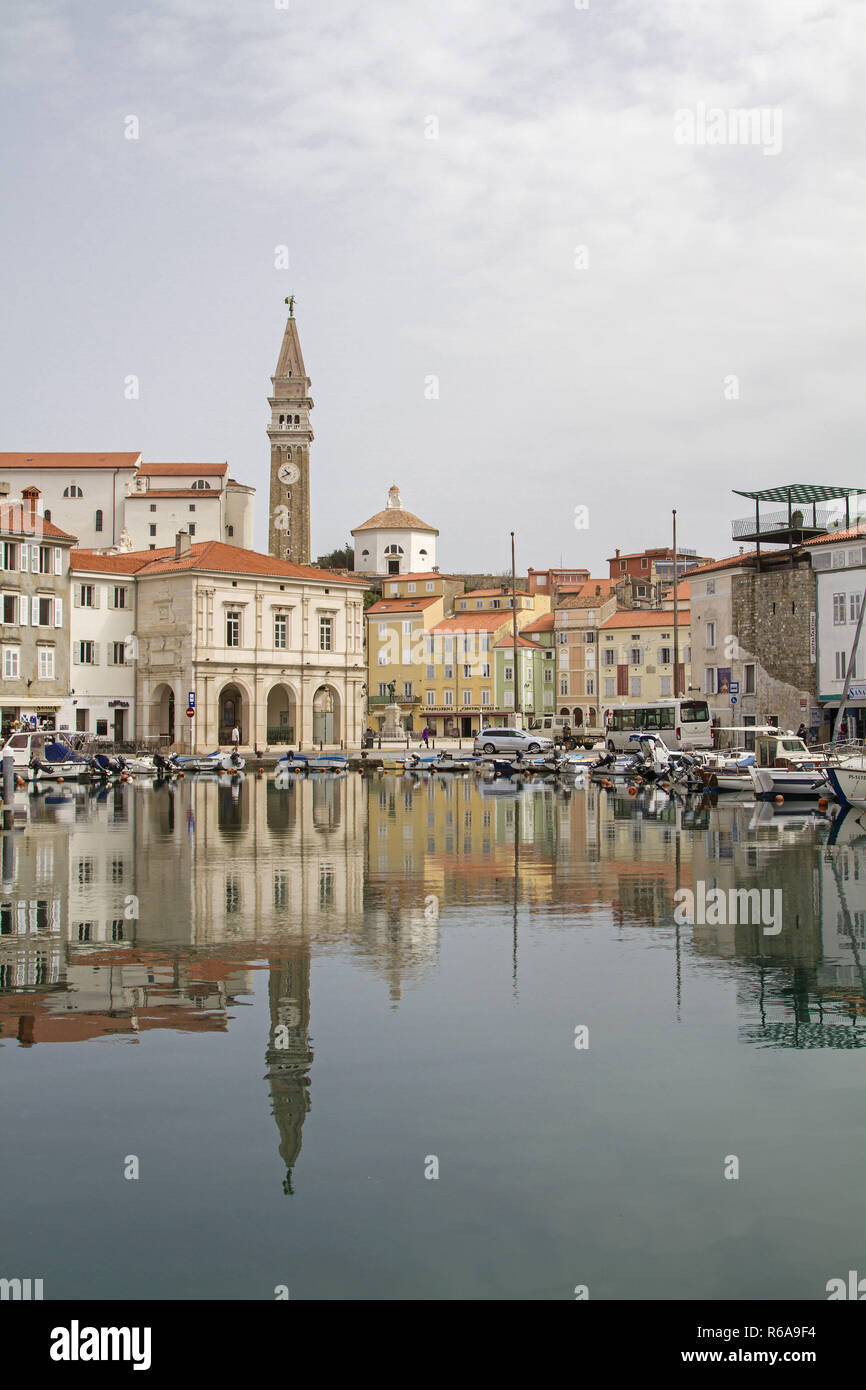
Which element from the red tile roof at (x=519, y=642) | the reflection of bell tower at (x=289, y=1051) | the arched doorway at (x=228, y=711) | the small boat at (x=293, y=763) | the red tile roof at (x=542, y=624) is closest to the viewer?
the reflection of bell tower at (x=289, y=1051)

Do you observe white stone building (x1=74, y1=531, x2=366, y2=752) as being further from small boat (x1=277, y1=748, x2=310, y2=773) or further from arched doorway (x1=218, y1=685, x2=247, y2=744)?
small boat (x1=277, y1=748, x2=310, y2=773)

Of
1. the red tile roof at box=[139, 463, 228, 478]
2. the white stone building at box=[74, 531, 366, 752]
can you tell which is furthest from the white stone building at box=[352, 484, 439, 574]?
the white stone building at box=[74, 531, 366, 752]

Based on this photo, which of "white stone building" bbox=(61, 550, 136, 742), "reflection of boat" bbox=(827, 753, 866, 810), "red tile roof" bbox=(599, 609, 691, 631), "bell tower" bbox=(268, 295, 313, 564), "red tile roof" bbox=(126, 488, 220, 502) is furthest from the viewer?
"bell tower" bbox=(268, 295, 313, 564)

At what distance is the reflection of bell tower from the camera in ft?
26.5

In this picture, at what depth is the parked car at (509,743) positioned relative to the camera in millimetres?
71875

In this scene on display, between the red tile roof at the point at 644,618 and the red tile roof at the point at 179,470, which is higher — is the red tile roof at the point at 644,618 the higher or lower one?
the lower one

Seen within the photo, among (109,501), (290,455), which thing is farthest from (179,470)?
(290,455)

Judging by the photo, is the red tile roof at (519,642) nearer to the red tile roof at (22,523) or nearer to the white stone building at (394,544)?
the white stone building at (394,544)

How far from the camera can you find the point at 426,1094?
8.83 metres

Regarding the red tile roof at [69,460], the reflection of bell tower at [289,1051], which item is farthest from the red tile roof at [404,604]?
the reflection of bell tower at [289,1051]

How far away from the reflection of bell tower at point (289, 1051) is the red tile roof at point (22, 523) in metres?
62.8

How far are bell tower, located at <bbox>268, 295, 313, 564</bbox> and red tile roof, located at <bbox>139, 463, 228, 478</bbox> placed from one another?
12157 millimetres

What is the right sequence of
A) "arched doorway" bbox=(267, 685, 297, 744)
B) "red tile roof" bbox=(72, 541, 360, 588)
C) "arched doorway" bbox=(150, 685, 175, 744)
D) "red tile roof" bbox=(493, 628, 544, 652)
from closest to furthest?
"red tile roof" bbox=(72, 541, 360, 588), "arched doorway" bbox=(150, 685, 175, 744), "arched doorway" bbox=(267, 685, 297, 744), "red tile roof" bbox=(493, 628, 544, 652)
